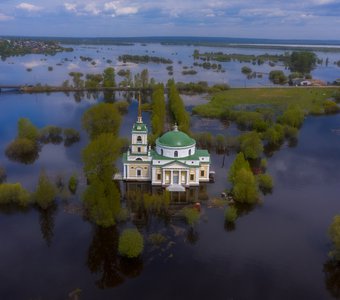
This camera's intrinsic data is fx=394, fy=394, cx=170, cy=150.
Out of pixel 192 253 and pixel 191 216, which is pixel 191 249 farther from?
pixel 191 216

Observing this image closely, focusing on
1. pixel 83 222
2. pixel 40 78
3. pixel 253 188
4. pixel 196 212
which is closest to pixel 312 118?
pixel 253 188

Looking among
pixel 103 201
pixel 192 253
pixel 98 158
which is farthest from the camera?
pixel 98 158

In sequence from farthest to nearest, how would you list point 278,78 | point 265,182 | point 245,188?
1. point 278,78
2. point 265,182
3. point 245,188

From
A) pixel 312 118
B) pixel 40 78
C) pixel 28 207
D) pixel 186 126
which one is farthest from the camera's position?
pixel 40 78

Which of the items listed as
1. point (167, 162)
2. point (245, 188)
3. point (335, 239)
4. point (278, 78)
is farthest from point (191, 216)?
point (278, 78)

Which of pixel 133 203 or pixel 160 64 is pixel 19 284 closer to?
pixel 133 203
